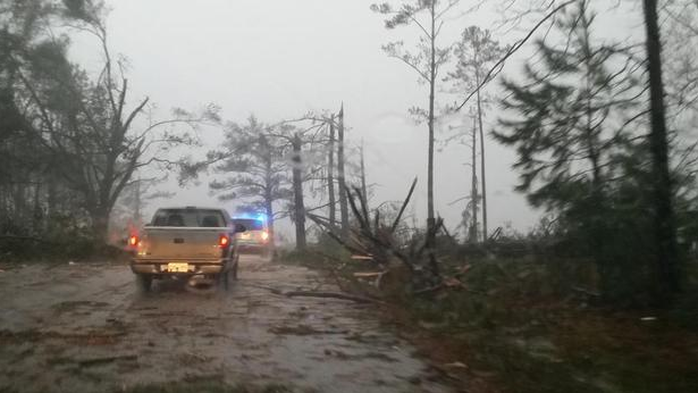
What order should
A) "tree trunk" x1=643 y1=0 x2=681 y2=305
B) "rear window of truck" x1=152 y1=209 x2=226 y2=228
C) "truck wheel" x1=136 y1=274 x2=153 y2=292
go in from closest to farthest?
"tree trunk" x1=643 y1=0 x2=681 y2=305, "truck wheel" x1=136 y1=274 x2=153 y2=292, "rear window of truck" x1=152 y1=209 x2=226 y2=228

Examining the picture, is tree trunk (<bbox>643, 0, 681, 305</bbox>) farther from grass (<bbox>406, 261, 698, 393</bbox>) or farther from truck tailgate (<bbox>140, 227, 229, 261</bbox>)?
truck tailgate (<bbox>140, 227, 229, 261</bbox>)

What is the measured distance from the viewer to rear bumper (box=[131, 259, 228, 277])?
12.8 metres

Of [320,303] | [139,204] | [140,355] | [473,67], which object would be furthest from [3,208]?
[140,355]

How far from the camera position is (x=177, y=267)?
12844 mm

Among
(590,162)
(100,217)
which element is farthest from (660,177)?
(100,217)

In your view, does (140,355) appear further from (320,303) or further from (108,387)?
(320,303)

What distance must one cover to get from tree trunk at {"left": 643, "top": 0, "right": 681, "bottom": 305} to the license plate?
8295 millimetres

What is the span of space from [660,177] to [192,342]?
648 centimetres

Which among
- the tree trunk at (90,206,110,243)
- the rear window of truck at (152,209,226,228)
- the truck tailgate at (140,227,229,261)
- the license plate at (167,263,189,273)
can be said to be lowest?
the license plate at (167,263,189,273)

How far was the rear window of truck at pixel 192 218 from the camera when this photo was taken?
14211 mm

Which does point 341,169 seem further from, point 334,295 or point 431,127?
point 334,295

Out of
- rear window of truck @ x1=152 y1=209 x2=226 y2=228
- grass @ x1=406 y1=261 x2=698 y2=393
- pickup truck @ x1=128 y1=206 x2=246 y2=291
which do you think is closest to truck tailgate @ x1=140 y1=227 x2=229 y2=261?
pickup truck @ x1=128 y1=206 x2=246 y2=291

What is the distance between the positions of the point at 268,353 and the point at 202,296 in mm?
5442

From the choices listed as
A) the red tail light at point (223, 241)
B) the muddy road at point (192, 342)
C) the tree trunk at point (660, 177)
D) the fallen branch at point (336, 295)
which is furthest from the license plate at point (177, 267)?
the tree trunk at point (660, 177)
